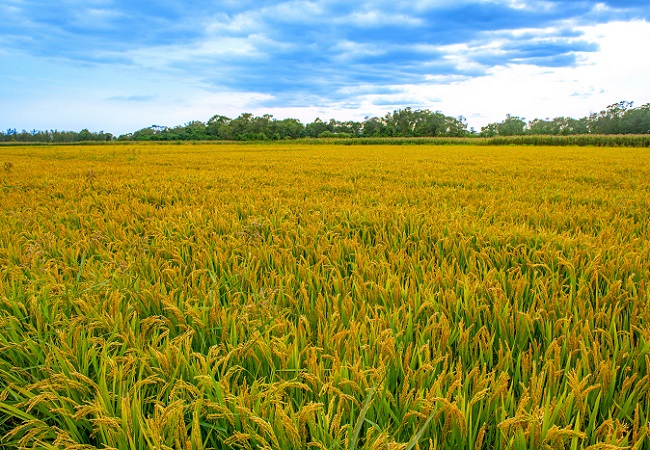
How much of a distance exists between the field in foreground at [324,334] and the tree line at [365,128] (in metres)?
91.5

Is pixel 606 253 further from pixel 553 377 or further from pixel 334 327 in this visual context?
pixel 334 327

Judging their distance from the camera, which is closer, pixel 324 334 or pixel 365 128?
pixel 324 334

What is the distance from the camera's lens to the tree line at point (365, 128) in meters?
90.3

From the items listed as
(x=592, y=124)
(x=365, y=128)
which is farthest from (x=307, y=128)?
(x=592, y=124)

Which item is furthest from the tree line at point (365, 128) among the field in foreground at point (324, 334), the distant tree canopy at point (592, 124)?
the field in foreground at point (324, 334)

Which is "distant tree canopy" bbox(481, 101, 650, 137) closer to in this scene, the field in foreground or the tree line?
the tree line

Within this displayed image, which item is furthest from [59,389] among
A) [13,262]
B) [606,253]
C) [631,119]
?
[631,119]

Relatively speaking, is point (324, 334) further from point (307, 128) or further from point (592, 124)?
point (592, 124)

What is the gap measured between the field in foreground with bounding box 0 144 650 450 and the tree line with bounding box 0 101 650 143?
91.5m

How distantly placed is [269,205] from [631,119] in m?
130

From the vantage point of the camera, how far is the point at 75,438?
3.77 feet

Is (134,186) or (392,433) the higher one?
(134,186)

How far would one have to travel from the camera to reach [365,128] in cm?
12025

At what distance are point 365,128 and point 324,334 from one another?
4856 inches
